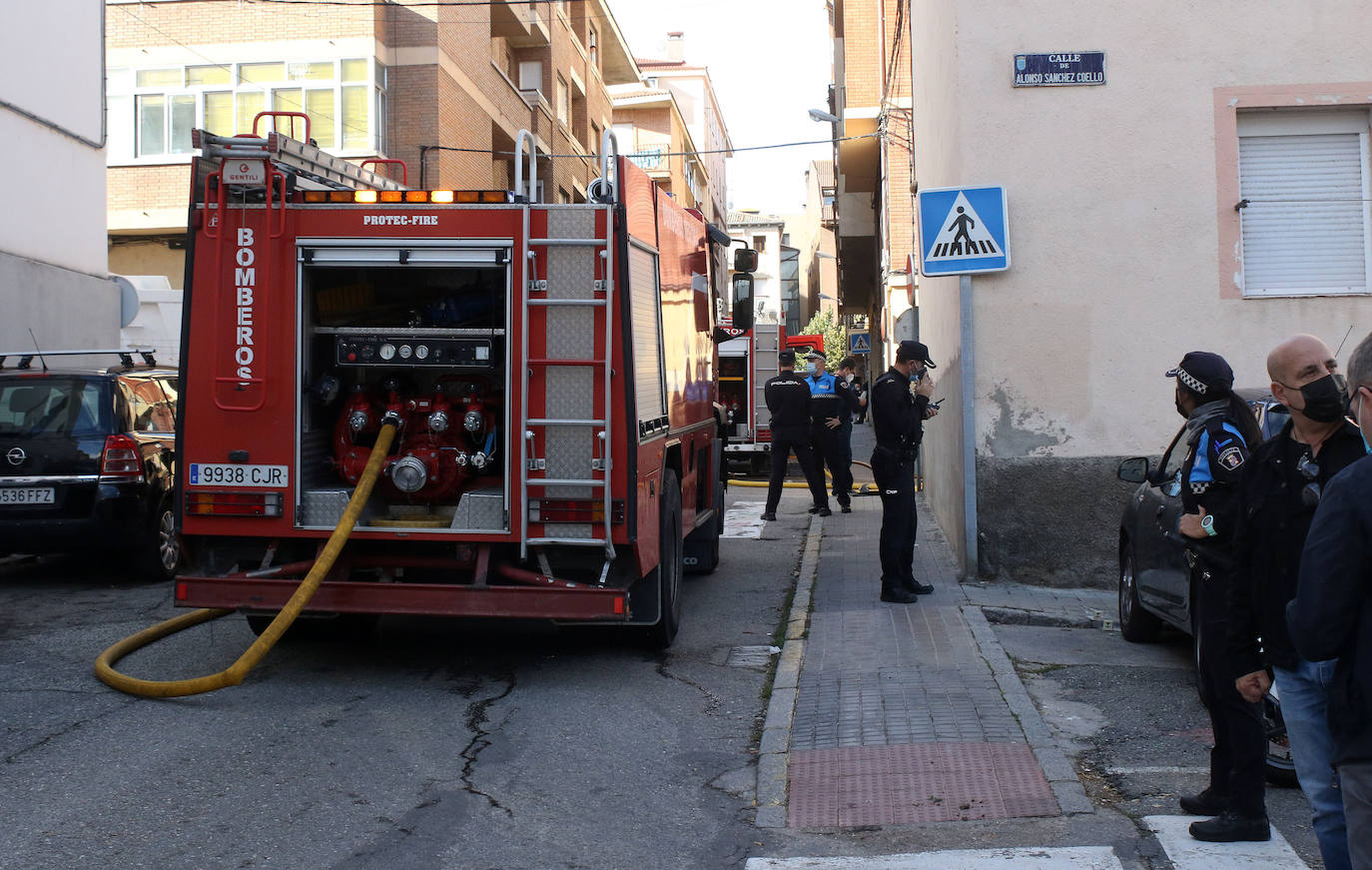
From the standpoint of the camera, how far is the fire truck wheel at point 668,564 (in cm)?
754

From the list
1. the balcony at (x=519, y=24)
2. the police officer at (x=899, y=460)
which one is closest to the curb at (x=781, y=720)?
the police officer at (x=899, y=460)

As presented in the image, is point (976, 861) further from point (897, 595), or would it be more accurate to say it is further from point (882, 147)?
point (882, 147)

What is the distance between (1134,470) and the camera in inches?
269

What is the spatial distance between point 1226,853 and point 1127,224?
19.8 ft

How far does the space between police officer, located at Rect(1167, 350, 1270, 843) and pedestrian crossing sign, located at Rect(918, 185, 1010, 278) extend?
4818 millimetres

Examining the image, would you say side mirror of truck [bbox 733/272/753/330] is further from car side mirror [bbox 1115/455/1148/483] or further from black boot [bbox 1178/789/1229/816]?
black boot [bbox 1178/789/1229/816]

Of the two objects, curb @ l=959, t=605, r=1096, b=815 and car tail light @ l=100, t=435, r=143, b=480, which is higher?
car tail light @ l=100, t=435, r=143, b=480

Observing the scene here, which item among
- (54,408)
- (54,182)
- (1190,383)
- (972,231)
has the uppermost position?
(54,182)

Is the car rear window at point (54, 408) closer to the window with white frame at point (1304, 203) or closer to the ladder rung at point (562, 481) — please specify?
the ladder rung at point (562, 481)

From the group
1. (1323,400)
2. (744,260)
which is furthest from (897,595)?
(1323,400)

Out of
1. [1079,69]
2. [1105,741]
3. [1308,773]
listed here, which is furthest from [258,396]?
[1079,69]

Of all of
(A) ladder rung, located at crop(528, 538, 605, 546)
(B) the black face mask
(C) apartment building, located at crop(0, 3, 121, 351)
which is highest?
(C) apartment building, located at crop(0, 3, 121, 351)

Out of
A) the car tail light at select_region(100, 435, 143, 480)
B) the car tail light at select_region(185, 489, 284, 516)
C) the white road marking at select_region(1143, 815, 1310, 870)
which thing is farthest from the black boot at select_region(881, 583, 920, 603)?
the car tail light at select_region(100, 435, 143, 480)

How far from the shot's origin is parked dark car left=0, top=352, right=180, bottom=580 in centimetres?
925
